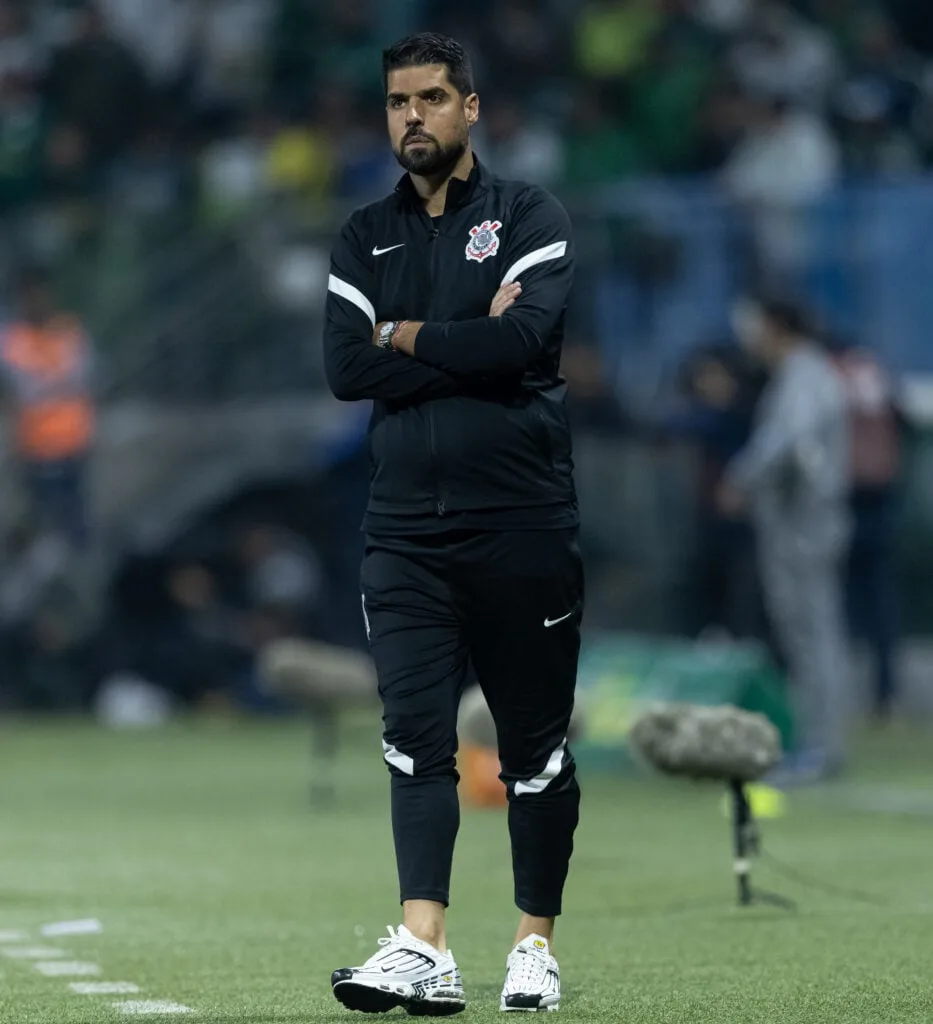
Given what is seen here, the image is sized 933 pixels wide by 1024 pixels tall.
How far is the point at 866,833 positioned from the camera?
10141 mm

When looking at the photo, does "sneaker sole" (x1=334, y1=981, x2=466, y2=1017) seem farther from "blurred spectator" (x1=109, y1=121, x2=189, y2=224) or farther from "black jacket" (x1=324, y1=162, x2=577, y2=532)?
"blurred spectator" (x1=109, y1=121, x2=189, y2=224)

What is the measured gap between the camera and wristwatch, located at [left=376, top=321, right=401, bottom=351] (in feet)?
19.0

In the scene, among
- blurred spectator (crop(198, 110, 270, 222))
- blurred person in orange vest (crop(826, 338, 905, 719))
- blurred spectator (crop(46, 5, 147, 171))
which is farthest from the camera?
blurred spectator (crop(46, 5, 147, 171))

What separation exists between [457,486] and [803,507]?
7109 mm

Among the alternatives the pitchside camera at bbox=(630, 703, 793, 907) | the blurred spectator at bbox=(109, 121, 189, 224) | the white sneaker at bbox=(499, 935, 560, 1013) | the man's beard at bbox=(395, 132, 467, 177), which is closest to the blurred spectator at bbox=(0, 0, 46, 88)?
the blurred spectator at bbox=(109, 121, 189, 224)

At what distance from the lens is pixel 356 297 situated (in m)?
5.88

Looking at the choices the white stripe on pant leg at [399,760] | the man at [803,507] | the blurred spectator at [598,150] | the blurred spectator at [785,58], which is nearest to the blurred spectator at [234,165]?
the blurred spectator at [598,150]

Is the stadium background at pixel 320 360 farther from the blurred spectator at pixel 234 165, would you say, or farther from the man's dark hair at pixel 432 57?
the man's dark hair at pixel 432 57

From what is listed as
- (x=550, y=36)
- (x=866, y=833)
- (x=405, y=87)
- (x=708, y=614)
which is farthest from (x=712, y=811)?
(x=550, y=36)

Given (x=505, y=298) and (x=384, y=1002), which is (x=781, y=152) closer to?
(x=505, y=298)

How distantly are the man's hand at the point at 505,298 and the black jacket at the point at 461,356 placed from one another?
0.08 feet

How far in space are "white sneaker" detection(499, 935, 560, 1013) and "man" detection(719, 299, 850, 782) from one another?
261 inches

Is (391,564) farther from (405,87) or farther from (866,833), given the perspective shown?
(866,833)

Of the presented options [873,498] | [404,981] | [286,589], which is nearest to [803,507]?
[873,498]
